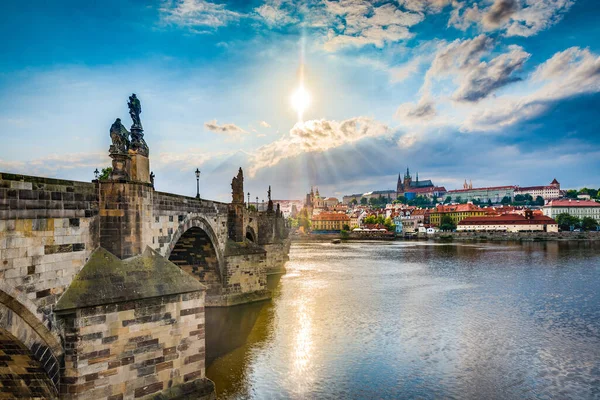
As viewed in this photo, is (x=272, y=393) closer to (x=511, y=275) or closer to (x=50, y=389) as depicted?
(x=50, y=389)

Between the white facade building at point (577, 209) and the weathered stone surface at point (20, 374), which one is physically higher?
the white facade building at point (577, 209)

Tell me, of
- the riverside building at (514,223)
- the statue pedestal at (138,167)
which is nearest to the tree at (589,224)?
the riverside building at (514,223)

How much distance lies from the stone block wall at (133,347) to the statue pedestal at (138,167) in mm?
3702

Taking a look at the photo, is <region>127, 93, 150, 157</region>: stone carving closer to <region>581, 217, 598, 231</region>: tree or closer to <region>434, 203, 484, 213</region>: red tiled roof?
<region>581, 217, 598, 231</region>: tree

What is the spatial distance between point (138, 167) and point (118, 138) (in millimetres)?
1039

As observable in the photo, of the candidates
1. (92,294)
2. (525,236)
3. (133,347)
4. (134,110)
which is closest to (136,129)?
(134,110)

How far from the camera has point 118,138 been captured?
12148mm

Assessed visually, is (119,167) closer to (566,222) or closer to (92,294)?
(92,294)

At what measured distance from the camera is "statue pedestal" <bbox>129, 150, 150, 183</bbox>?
12.6 meters

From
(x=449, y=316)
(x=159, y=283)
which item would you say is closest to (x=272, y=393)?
(x=159, y=283)

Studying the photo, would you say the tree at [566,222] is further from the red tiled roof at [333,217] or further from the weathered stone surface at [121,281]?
the weathered stone surface at [121,281]

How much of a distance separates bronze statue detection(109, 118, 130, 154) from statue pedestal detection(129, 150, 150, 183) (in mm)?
357

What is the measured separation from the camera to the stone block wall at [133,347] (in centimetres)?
972

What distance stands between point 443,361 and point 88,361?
12.1 metres
